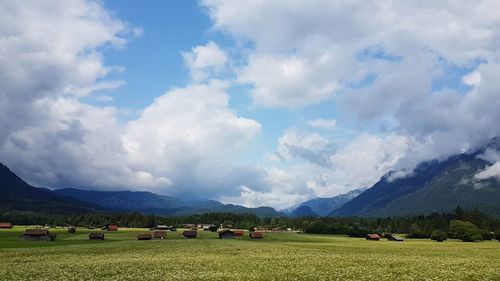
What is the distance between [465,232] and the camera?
164 meters

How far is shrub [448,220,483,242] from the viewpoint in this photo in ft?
523

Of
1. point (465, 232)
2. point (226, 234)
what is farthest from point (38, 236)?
point (465, 232)

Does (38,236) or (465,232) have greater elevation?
→ (465,232)

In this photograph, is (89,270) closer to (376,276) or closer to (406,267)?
(376,276)

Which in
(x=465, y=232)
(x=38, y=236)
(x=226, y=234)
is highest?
(x=465, y=232)

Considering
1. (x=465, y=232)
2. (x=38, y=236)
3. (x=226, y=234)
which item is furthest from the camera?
(x=465, y=232)

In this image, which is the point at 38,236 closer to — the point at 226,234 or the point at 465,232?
the point at 226,234

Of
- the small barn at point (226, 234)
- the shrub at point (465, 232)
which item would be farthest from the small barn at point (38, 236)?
the shrub at point (465, 232)

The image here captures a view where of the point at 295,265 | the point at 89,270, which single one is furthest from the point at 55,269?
the point at 295,265

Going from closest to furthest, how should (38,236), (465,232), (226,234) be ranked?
(38,236)
(226,234)
(465,232)

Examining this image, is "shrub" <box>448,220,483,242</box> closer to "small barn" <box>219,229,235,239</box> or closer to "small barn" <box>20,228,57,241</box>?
"small barn" <box>219,229,235,239</box>

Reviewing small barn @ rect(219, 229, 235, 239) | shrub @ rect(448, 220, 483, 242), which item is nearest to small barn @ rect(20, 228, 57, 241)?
small barn @ rect(219, 229, 235, 239)

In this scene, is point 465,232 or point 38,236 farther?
point 465,232

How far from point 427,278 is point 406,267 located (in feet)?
34.9
